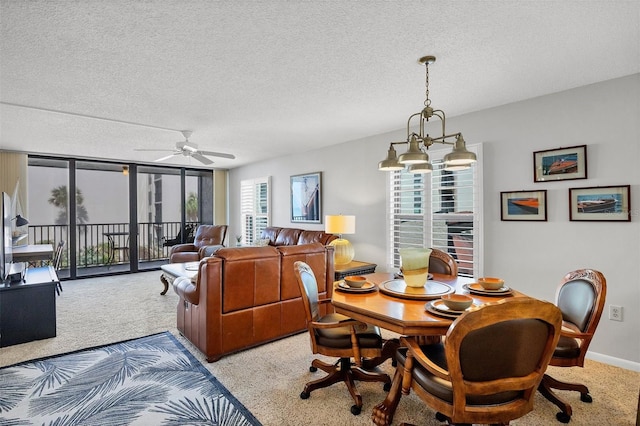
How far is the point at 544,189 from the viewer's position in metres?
3.15

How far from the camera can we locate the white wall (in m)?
2.70

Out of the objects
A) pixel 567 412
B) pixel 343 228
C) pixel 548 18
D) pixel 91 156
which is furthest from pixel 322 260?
pixel 91 156

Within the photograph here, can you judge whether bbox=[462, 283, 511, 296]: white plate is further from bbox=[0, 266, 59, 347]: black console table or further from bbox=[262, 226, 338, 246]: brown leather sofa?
bbox=[0, 266, 59, 347]: black console table

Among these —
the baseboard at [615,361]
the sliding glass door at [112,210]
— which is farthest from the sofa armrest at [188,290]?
the sliding glass door at [112,210]

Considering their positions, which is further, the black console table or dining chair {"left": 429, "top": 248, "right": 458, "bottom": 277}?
the black console table

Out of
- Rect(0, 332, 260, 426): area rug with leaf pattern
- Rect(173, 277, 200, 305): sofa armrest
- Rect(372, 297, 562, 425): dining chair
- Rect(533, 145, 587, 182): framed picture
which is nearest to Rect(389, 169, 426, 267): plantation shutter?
Rect(533, 145, 587, 182): framed picture

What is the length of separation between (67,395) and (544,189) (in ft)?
14.3

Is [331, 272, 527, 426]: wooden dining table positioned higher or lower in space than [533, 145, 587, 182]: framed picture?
lower

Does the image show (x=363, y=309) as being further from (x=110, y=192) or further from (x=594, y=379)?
(x=110, y=192)

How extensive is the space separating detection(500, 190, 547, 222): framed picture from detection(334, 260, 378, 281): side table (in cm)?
182

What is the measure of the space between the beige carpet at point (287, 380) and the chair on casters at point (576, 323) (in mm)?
97

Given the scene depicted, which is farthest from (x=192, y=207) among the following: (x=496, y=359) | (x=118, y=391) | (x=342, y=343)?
(x=496, y=359)

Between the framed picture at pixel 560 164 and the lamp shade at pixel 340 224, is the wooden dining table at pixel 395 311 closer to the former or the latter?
the framed picture at pixel 560 164

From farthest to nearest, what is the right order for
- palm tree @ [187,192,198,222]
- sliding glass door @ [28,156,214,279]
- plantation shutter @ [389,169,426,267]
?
palm tree @ [187,192,198,222] < sliding glass door @ [28,156,214,279] < plantation shutter @ [389,169,426,267]
